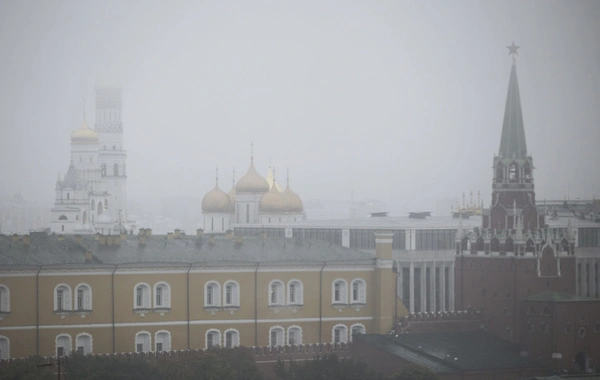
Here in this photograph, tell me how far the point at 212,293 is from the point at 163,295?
2122 mm

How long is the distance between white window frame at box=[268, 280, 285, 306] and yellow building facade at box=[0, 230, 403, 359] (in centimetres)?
4

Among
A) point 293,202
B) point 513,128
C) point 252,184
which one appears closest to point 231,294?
point 513,128

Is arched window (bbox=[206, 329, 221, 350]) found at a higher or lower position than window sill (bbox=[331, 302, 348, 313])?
lower

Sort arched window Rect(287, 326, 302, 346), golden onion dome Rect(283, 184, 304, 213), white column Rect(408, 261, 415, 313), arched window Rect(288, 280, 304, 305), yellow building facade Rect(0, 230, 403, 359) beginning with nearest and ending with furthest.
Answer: yellow building facade Rect(0, 230, 403, 359) → arched window Rect(287, 326, 302, 346) → arched window Rect(288, 280, 304, 305) → white column Rect(408, 261, 415, 313) → golden onion dome Rect(283, 184, 304, 213)

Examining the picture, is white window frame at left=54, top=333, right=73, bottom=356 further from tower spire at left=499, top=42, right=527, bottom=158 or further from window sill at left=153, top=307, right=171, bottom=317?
tower spire at left=499, top=42, right=527, bottom=158

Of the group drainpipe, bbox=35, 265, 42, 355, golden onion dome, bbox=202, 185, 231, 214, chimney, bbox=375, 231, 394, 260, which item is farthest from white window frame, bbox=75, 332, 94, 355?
golden onion dome, bbox=202, 185, 231, 214

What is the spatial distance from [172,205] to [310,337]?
81388 millimetres

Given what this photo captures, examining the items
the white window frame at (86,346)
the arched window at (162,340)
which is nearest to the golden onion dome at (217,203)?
the arched window at (162,340)

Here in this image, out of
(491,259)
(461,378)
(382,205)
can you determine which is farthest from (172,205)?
(461,378)

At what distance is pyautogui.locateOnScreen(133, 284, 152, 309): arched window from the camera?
62.9 meters

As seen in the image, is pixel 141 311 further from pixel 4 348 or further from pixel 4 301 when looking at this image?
pixel 4 348

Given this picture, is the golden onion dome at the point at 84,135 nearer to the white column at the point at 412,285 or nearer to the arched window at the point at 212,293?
the white column at the point at 412,285

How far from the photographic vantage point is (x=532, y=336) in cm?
6719

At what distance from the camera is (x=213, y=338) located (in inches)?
2520
